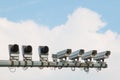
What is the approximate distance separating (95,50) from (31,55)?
5.38m

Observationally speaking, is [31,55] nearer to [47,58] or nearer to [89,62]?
[47,58]

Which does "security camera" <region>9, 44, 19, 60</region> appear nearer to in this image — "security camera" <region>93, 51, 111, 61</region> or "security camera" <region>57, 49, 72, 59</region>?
"security camera" <region>57, 49, 72, 59</region>

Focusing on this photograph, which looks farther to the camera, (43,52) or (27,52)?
(43,52)

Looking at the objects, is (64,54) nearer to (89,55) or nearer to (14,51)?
(89,55)

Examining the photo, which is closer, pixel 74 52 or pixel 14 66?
pixel 14 66

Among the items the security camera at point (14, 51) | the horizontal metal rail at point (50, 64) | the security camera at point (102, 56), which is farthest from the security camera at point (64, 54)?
the security camera at point (14, 51)

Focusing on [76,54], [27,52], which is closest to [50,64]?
[27,52]

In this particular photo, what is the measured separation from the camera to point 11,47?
1318 inches

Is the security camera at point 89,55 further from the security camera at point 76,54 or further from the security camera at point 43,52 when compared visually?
the security camera at point 43,52

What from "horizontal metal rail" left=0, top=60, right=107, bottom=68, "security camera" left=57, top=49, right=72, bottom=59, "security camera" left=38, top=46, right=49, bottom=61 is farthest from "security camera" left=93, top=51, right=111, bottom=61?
"security camera" left=38, top=46, right=49, bottom=61

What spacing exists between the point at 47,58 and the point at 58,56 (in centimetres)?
156

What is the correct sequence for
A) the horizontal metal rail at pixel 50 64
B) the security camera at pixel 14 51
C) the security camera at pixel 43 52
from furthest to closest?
1. the security camera at pixel 43 52
2. the horizontal metal rail at pixel 50 64
3. the security camera at pixel 14 51

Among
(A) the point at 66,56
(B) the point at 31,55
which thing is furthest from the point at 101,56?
(B) the point at 31,55

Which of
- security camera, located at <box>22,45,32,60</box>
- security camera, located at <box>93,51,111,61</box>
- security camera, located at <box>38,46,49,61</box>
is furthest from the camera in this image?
security camera, located at <box>93,51,111,61</box>
